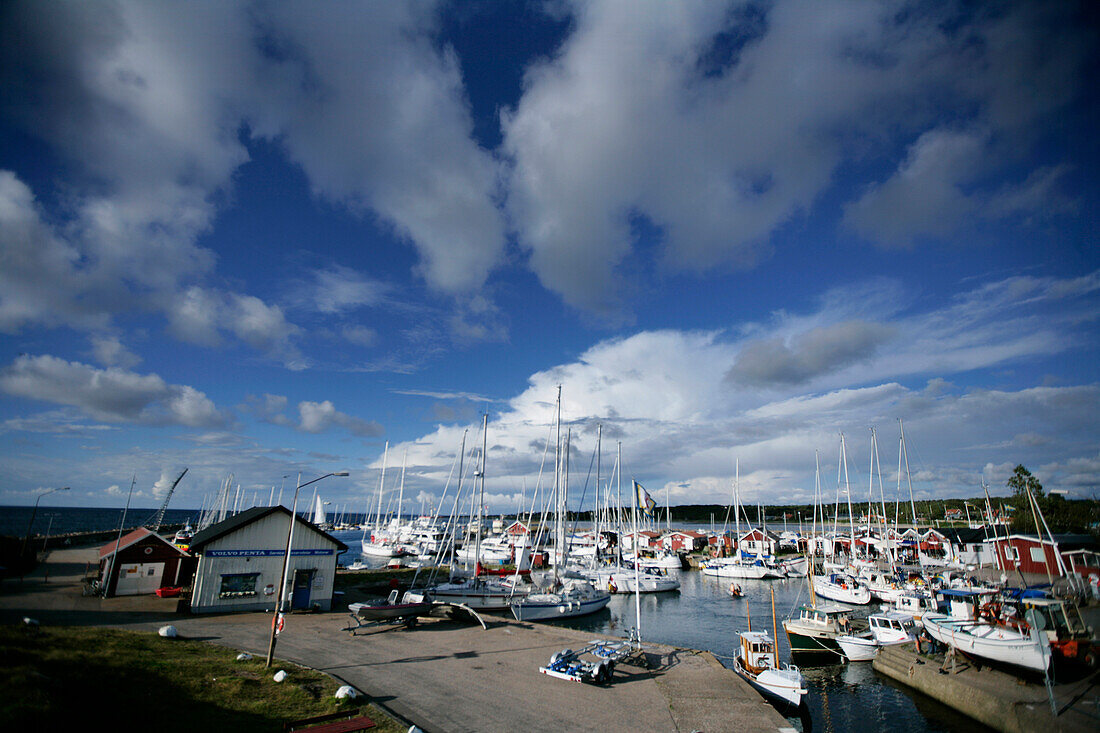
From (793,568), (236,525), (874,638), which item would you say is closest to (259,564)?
(236,525)

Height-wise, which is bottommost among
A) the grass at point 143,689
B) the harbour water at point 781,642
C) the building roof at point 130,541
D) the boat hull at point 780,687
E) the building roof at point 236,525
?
the harbour water at point 781,642

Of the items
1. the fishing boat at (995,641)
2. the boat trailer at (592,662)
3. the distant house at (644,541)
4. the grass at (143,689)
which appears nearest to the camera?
the grass at (143,689)

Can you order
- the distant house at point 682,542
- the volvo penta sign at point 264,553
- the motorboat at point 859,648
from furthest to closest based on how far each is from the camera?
the distant house at point 682,542, the motorboat at point 859,648, the volvo penta sign at point 264,553

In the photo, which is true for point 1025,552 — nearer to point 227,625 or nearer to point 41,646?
point 227,625

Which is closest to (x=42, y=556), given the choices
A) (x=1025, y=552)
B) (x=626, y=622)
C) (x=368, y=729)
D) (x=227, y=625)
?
(x=227, y=625)

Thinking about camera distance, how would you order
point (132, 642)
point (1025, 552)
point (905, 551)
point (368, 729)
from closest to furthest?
1. point (368, 729)
2. point (132, 642)
3. point (1025, 552)
4. point (905, 551)

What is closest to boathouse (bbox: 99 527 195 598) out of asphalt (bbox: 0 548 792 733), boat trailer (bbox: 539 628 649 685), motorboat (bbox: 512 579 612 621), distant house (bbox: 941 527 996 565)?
asphalt (bbox: 0 548 792 733)

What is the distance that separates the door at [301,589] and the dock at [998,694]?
121 ft

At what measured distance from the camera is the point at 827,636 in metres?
34.9

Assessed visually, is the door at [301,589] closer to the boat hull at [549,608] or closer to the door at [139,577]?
the door at [139,577]

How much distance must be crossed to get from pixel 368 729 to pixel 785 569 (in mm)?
82983

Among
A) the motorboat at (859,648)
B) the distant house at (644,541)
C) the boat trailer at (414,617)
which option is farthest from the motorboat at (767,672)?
the distant house at (644,541)

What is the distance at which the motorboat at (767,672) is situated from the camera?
23734 mm

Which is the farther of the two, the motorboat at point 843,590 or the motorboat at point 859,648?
the motorboat at point 843,590
